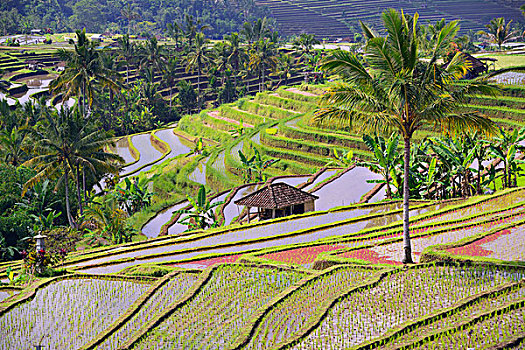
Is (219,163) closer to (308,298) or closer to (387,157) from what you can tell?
(387,157)

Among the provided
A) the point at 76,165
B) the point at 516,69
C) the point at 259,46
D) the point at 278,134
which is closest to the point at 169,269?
the point at 76,165

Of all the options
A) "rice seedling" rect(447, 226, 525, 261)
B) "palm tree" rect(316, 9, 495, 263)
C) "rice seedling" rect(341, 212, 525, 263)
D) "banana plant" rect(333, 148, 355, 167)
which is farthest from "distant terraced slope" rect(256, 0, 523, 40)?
"palm tree" rect(316, 9, 495, 263)

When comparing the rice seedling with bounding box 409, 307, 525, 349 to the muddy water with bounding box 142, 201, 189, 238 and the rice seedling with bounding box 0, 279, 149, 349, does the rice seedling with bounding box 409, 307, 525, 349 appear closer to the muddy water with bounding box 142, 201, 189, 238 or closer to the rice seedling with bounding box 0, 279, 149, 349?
the rice seedling with bounding box 0, 279, 149, 349

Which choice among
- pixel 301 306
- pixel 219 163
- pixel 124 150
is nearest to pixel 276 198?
pixel 301 306

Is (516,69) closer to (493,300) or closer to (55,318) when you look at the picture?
(493,300)

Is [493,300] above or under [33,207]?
above

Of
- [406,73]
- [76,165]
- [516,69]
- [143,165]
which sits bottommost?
[143,165]
